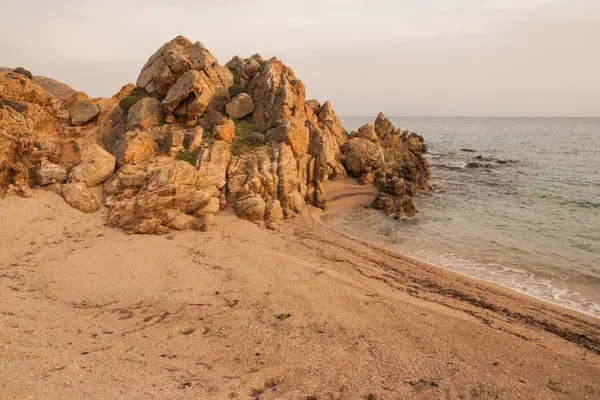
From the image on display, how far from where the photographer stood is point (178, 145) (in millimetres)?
18359

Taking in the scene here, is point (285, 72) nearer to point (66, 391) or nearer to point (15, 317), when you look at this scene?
point (15, 317)

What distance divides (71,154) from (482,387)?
19.7 metres

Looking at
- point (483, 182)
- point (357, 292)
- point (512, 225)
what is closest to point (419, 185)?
point (483, 182)

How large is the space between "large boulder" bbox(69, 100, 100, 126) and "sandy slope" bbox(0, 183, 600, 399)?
7347 mm

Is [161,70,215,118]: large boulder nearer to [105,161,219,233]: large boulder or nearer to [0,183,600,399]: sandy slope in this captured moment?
[105,161,219,233]: large boulder

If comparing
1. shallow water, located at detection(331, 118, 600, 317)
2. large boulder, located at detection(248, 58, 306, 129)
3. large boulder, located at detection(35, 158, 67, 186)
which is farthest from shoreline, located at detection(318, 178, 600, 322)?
large boulder, located at detection(35, 158, 67, 186)

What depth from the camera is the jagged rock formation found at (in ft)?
52.0

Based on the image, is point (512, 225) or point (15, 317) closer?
point (15, 317)

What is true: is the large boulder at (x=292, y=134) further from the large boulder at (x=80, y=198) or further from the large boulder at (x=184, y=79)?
the large boulder at (x=80, y=198)

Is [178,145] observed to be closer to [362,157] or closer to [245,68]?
[245,68]

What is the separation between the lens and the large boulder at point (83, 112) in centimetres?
2034

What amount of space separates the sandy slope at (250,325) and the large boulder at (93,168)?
6.61ft

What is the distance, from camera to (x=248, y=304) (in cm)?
1038

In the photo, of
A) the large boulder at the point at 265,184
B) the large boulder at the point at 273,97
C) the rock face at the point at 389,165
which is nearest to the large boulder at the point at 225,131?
the large boulder at the point at 265,184
